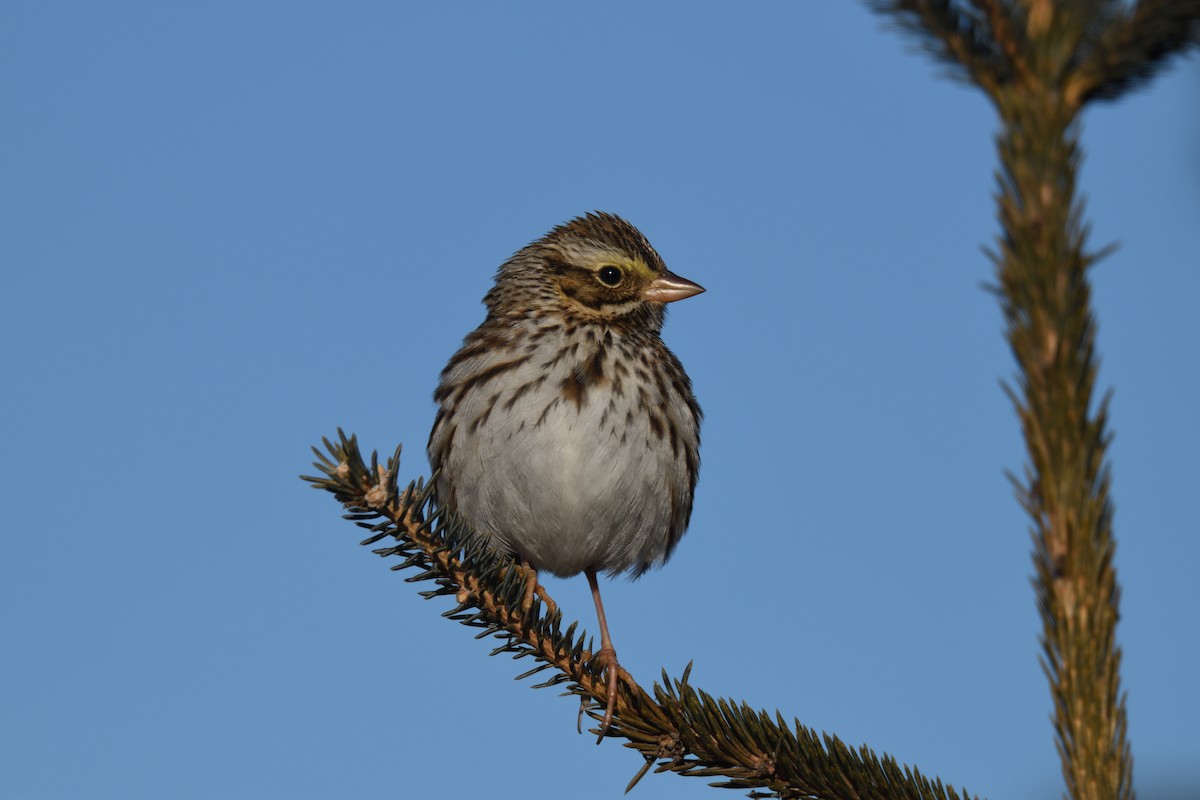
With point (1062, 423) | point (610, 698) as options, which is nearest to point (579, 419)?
point (610, 698)

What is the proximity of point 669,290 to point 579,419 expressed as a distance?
151cm

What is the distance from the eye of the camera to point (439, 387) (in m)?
7.52

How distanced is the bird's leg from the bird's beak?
1795 millimetres

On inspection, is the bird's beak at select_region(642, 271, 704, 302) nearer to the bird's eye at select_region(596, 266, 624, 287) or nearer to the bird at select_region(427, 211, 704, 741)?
the bird at select_region(427, 211, 704, 741)

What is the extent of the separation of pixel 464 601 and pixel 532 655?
0.53 metres

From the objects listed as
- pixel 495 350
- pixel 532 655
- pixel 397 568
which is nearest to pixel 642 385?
pixel 495 350

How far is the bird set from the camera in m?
6.70

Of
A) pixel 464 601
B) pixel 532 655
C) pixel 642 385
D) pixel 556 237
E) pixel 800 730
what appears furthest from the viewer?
pixel 556 237

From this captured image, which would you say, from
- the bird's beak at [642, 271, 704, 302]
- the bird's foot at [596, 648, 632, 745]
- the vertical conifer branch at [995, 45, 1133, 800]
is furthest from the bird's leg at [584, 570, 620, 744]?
the vertical conifer branch at [995, 45, 1133, 800]

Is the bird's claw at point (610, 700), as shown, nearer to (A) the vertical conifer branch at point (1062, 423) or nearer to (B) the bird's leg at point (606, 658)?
(B) the bird's leg at point (606, 658)

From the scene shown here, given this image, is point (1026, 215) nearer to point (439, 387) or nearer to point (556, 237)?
point (439, 387)

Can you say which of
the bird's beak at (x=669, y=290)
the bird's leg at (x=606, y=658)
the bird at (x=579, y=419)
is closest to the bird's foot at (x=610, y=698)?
the bird's leg at (x=606, y=658)

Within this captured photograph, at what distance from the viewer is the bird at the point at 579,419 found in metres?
6.70

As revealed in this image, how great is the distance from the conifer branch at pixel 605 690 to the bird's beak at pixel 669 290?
3198 millimetres
